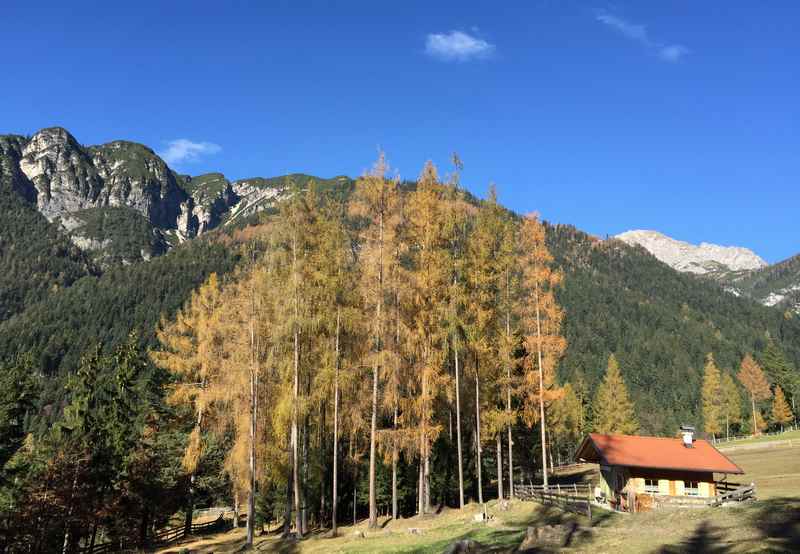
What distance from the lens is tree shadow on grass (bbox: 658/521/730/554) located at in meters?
16.1

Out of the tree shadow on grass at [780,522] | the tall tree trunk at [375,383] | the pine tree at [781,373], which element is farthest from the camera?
the pine tree at [781,373]

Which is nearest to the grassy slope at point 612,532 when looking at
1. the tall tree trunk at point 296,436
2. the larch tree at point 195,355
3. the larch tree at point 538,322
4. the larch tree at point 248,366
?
the tall tree trunk at point 296,436

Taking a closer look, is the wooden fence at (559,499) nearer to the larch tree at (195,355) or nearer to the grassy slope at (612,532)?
the grassy slope at (612,532)

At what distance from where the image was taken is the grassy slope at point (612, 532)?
667 inches

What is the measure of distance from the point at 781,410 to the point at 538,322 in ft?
257

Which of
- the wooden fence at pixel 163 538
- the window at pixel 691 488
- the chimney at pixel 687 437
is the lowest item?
the wooden fence at pixel 163 538

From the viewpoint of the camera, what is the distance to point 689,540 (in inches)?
696

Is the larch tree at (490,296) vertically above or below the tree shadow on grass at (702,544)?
above

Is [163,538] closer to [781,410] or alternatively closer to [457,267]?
[457,267]

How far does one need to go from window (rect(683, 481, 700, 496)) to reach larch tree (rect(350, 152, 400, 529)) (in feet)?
62.6

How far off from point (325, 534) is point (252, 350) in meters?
9.78

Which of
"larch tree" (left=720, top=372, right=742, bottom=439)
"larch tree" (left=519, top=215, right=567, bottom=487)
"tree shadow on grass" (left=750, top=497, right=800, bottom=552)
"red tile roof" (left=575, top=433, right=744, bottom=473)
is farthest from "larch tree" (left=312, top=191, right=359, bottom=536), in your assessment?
"larch tree" (left=720, top=372, right=742, bottom=439)

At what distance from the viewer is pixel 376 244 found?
27484mm

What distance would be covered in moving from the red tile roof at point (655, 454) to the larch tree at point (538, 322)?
12.9ft
